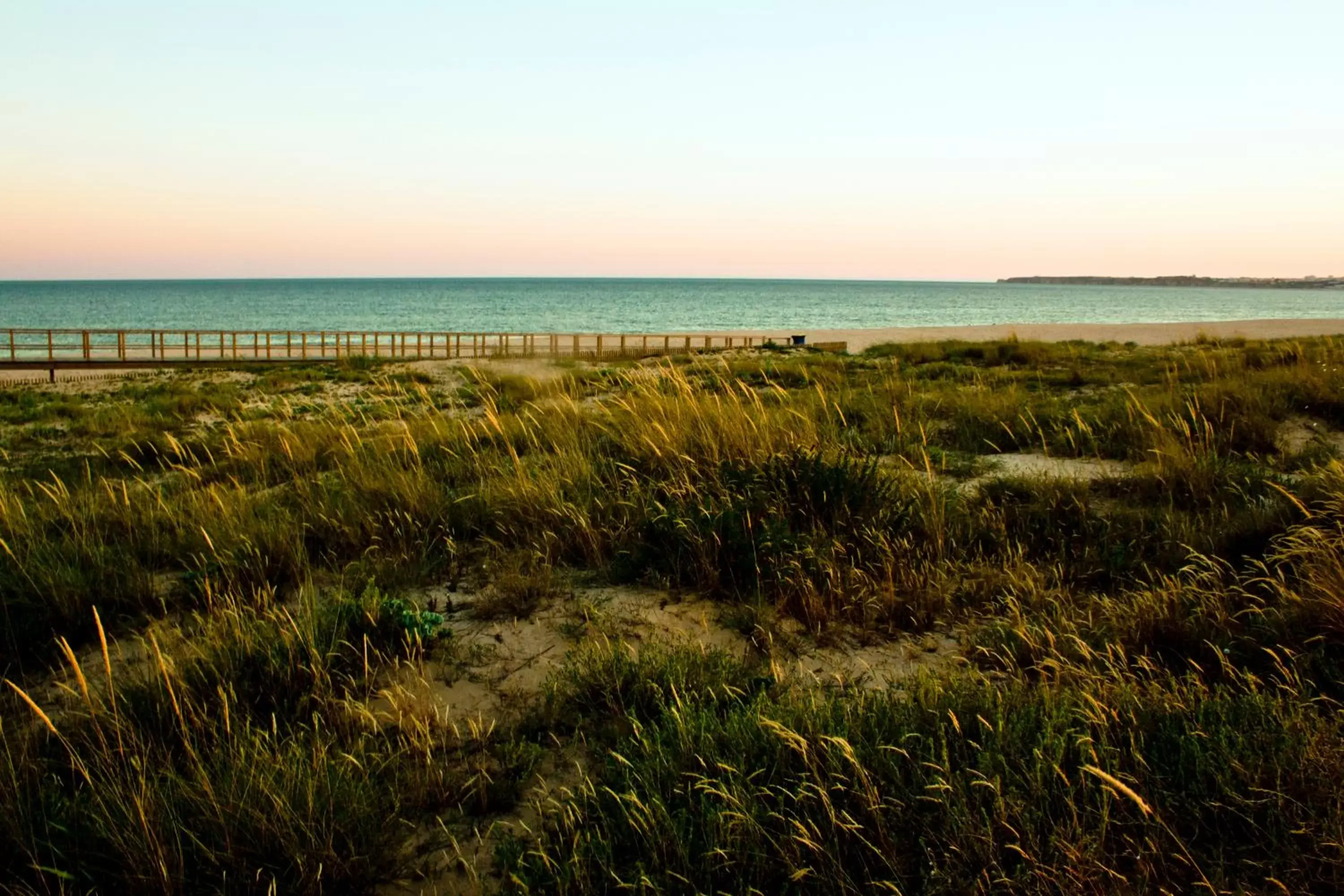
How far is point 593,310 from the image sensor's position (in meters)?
104

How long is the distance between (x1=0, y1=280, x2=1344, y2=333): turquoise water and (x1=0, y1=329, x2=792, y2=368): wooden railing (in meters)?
25.5

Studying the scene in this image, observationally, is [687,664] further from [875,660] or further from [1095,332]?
[1095,332]

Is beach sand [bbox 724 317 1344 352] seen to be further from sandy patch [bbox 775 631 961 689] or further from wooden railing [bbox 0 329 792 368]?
sandy patch [bbox 775 631 961 689]

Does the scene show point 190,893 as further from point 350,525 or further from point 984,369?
point 984,369

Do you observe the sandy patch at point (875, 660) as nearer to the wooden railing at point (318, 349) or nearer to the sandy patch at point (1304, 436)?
the sandy patch at point (1304, 436)

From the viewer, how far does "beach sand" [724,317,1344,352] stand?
115 ft

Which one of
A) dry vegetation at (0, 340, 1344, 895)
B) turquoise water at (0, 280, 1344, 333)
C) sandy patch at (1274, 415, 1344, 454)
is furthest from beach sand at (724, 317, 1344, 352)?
dry vegetation at (0, 340, 1344, 895)

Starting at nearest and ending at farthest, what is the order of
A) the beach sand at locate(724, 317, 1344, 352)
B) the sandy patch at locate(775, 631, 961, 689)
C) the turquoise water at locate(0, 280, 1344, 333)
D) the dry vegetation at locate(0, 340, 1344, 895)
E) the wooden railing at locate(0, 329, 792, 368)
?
the dry vegetation at locate(0, 340, 1344, 895) < the sandy patch at locate(775, 631, 961, 689) < the wooden railing at locate(0, 329, 792, 368) < the beach sand at locate(724, 317, 1344, 352) < the turquoise water at locate(0, 280, 1344, 333)

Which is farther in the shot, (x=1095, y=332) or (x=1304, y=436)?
(x=1095, y=332)

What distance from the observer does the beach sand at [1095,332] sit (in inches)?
1375

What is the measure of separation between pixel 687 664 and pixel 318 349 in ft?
143

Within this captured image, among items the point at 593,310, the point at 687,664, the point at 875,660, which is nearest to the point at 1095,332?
the point at 875,660

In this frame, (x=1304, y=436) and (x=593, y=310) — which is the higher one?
(x=593, y=310)

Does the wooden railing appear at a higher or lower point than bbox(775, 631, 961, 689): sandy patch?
higher
